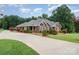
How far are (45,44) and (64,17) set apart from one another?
333mm

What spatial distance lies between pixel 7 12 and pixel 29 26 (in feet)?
0.86

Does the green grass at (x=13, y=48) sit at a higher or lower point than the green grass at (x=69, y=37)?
lower

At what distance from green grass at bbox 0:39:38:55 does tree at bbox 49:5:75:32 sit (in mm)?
387

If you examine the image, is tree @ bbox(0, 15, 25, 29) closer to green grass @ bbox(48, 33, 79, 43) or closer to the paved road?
the paved road

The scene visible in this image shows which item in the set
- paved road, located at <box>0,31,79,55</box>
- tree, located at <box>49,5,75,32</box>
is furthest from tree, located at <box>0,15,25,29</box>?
tree, located at <box>49,5,75,32</box>

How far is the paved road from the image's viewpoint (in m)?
3.67

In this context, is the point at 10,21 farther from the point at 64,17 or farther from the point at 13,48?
the point at 64,17

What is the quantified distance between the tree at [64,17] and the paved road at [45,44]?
0.16 m

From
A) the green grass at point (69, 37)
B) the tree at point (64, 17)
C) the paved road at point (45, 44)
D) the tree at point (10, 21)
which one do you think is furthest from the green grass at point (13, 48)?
the tree at point (64, 17)

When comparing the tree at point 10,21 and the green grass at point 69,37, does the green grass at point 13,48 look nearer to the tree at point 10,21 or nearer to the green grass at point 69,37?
the tree at point 10,21

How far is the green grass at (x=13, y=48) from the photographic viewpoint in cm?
365
